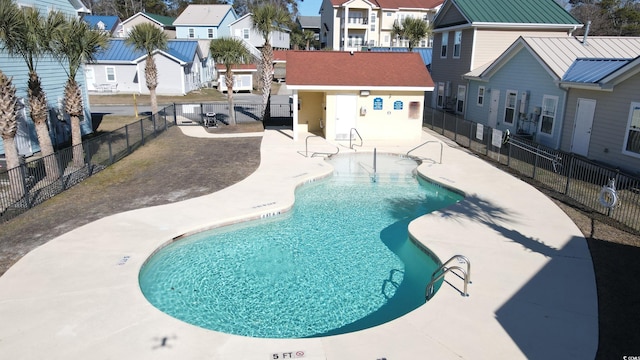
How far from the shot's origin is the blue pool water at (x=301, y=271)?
9398 millimetres

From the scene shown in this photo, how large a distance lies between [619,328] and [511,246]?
3.55 metres

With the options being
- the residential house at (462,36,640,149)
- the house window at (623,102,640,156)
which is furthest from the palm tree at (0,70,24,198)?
the residential house at (462,36,640,149)

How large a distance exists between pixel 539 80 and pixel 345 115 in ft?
32.5

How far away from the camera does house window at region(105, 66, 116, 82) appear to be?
4494 centimetres

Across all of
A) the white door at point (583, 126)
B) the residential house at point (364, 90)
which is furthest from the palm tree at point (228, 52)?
the white door at point (583, 126)

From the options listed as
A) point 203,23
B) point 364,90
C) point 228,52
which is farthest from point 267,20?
point 203,23

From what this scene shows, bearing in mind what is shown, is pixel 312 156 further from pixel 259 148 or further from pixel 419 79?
pixel 419 79

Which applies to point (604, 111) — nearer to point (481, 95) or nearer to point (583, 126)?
point (583, 126)

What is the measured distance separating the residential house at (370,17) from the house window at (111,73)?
113 feet

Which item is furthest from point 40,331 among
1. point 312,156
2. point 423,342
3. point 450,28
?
point 450,28

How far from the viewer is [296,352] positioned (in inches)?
293

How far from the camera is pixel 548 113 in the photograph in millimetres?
22203

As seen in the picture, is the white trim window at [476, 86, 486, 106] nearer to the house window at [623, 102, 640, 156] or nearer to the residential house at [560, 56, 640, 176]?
the residential house at [560, 56, 640, 176]

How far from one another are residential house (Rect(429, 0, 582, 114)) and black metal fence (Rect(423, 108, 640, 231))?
6570 millimetres
